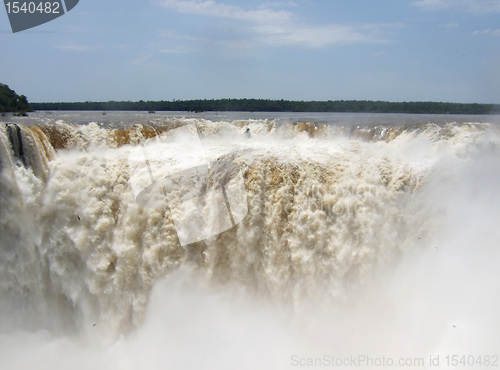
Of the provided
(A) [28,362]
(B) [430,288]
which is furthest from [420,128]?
(A) [28,362]

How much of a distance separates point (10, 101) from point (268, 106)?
24.4 metres

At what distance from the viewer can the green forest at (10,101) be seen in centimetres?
2123

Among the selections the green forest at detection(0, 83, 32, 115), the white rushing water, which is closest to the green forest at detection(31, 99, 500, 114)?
the green forest at detection(0, 83, 32, 115)

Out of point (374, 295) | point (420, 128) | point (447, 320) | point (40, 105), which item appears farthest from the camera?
point (40, 105)

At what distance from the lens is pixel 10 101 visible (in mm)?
22125

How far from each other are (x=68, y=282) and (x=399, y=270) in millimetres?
6459

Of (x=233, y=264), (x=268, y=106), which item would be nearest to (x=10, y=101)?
(x=233, y=264)

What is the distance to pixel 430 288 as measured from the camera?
803 cm

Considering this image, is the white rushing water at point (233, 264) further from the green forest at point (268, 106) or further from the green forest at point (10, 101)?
the green forest at point (268, 106)

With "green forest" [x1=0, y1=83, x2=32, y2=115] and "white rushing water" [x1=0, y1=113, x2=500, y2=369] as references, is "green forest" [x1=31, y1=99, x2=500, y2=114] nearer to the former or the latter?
"green forest" [x1=0, y1=83, x2=32, y2=115]

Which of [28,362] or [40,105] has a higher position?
[40,105]

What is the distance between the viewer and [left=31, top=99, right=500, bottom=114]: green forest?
36531mm

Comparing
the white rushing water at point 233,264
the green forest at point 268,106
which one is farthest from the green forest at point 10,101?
the white rushing water at point 233,264

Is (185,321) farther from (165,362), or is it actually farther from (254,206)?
(254,206)
